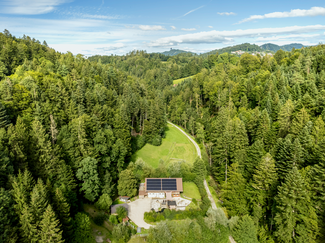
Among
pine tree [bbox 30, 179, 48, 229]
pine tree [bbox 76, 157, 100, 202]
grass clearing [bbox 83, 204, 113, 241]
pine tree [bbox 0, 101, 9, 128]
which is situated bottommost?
grass clearing [bbox 83, 204, 113, 241]

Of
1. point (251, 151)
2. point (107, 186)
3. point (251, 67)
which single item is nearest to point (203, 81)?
point (251, 67)

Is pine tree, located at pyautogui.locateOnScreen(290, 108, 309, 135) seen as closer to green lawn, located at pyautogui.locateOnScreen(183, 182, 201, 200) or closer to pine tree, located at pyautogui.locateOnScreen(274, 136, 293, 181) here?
pine tree, located at pyautogui.locateOnScreen(274, 136, 293, 181)

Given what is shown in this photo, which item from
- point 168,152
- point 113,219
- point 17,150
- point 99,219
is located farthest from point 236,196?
point 17,150

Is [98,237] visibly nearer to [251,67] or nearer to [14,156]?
[14,156]

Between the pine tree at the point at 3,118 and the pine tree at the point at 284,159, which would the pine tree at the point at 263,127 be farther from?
the pine tree at the point at 3,118

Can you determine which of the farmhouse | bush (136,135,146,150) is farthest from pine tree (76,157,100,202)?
bush (136,135,146,150)

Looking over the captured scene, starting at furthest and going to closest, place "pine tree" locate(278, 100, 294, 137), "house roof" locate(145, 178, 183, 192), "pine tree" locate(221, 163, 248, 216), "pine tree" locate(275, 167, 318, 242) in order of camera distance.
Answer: "house roof" locate(145, 178, 183, 192), "pine tree" locate(278, 100, 294, 137), "pine tree" locate(221, 163, 248, 216), "pine tree" locate(275, 167, 318, 242)

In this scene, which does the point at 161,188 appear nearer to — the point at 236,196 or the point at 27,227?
the point at 236,196
